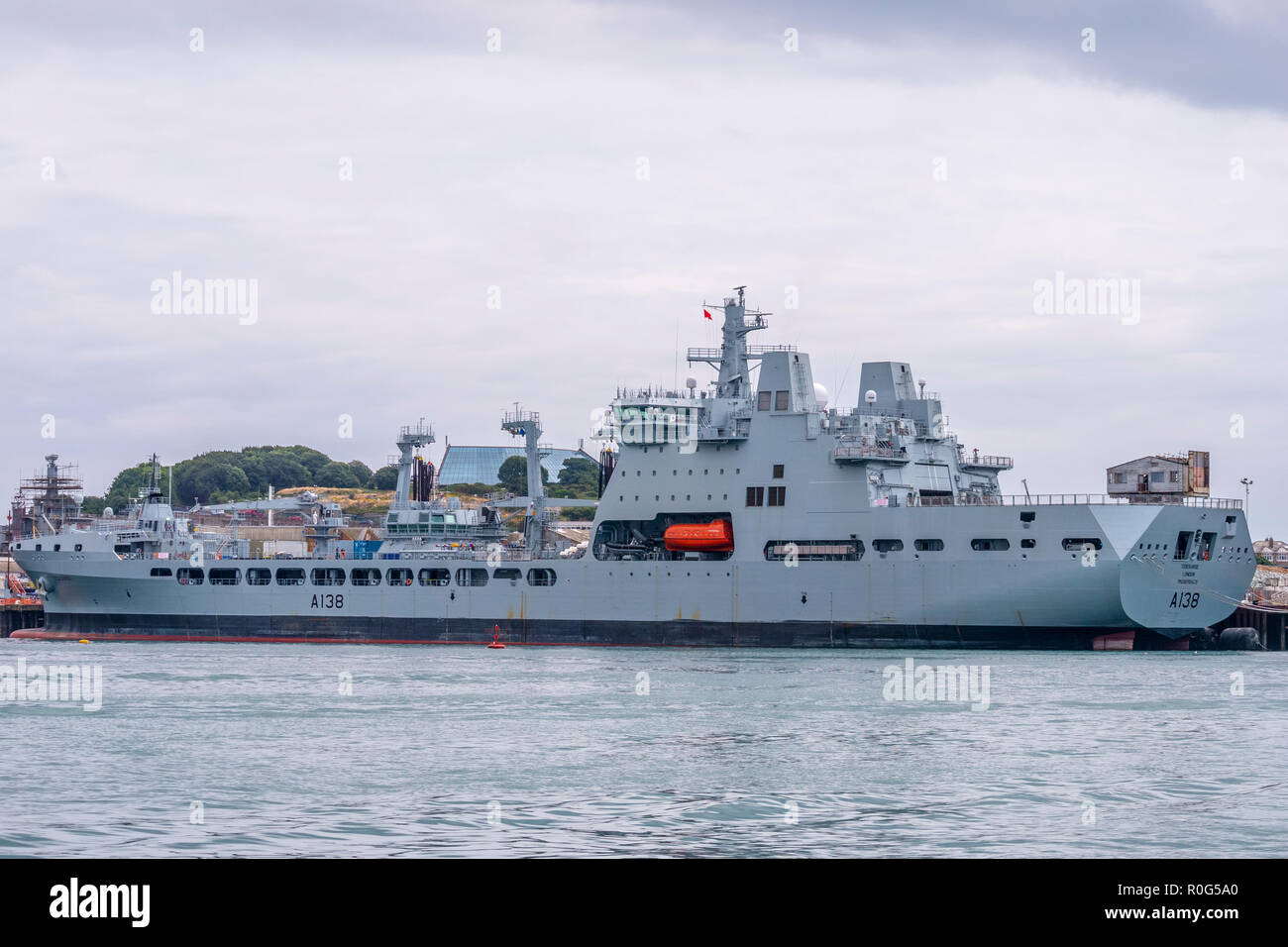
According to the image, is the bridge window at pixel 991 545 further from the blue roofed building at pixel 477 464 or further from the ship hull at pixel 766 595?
the blue roofed building at pixel 477 464

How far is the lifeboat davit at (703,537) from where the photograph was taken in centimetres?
4878

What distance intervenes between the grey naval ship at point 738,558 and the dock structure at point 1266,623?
7.63 meters

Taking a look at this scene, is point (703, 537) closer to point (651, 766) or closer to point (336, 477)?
point (651, 766)

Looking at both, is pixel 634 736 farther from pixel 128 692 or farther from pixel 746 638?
pixel 746 638

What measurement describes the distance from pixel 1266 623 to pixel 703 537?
2311cm

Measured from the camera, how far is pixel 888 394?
170 ft

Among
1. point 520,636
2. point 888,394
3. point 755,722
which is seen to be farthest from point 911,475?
point 755,722

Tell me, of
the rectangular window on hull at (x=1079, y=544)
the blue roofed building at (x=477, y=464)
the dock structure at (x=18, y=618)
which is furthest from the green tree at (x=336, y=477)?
the rectangular window on hull at (x=1079, y=544)

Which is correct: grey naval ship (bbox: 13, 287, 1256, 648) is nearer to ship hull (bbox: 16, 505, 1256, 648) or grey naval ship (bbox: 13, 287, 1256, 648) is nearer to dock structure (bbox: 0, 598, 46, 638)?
ship hull (bbox: 16, 505, 1256, 648)

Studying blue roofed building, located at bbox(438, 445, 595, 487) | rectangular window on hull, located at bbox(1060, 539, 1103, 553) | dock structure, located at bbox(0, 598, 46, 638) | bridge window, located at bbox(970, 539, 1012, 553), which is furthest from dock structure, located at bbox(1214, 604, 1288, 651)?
blue roofed building, located at bbox(438, 445, 595, 487)

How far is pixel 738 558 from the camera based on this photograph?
159 feet

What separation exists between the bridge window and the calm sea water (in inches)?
283

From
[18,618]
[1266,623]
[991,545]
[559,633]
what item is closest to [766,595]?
[991,545]
